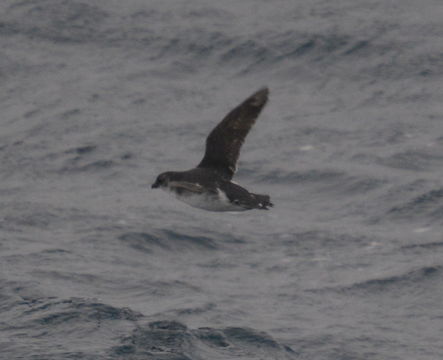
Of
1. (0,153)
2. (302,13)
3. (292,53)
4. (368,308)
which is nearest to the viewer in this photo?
(368,308)

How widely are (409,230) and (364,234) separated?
2.80 ft

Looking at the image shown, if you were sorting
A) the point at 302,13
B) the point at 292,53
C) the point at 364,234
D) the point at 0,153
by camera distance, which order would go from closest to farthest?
1. the point at 364,234
2. the point at 0,153
3. the point at 292,53
4. the point at 302,13

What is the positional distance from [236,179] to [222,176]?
7131mm

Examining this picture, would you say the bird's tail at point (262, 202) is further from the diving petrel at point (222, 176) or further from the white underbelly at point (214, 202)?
the white underbelly at point (214, 202)

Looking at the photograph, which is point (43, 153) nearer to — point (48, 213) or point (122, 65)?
point (48, 213)

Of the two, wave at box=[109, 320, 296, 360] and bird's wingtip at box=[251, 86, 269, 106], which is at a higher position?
bird's wingtip at box=[251, 86, 269, 106]

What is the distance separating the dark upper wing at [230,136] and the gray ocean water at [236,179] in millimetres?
2724

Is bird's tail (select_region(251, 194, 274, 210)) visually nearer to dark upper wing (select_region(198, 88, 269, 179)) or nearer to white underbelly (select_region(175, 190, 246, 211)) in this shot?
white underbelly (select_region(175, 190, 246, 211))

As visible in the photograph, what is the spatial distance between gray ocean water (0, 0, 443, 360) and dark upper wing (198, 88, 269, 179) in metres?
2.72

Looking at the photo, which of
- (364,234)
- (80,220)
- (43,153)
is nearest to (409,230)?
(364,234)

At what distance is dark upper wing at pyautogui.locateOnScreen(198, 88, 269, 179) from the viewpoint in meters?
17.4

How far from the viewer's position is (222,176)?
1772 cm

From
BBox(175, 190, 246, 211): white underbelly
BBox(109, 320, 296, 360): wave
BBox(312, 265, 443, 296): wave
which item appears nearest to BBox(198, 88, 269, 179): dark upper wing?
BBox(175, 190, 246, 211): white underbelly

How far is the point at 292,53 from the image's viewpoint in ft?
95.3
